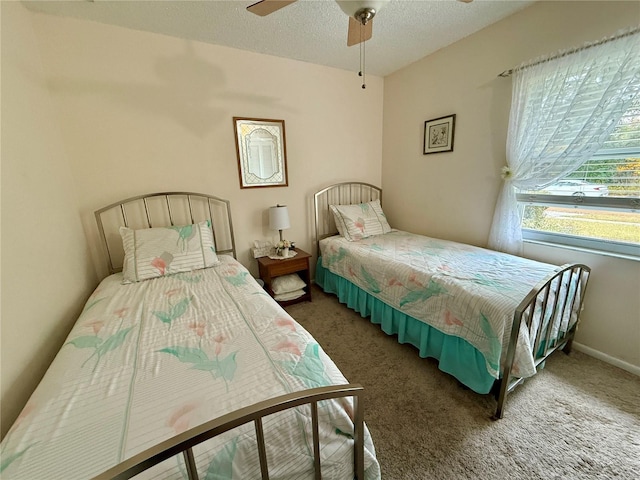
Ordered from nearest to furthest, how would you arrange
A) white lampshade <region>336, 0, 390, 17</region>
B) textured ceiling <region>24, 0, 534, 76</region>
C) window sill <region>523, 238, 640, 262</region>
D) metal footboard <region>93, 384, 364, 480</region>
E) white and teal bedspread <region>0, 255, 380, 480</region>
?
1. metal footboard <region>93, 384, 364, 480</region>
2. white and teal bedspread <region>0, 255, 380, 480</region>
3. white lampshade <region>336, 0, 390, 17</region>
4. window sill <region>523, 238, 640, 262</region>
5. textured ceiling <region>24, 0, 534, 76</region>

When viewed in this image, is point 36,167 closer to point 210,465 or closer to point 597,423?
point 210,465

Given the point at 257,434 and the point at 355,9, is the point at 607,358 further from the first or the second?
the point at 355,9

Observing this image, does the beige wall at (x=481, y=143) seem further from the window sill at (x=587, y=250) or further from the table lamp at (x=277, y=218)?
the table lamp at (x=277, y=218)

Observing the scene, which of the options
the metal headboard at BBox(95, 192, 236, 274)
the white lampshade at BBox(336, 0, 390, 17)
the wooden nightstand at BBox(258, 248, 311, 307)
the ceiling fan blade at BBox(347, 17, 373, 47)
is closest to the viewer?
the white lampshade at BBox(336, 0, 390, 17)

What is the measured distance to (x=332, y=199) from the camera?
322 centimetres

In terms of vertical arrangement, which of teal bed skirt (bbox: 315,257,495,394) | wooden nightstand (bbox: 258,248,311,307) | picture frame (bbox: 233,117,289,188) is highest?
picture frame (bbox: 233,117,289,188)

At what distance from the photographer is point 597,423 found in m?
1.40

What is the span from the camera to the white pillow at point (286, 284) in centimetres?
270

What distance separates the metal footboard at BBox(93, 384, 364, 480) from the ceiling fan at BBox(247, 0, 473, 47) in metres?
1.49

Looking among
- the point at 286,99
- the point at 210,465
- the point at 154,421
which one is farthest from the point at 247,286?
the point at 286,99

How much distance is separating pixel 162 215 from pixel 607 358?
367cm

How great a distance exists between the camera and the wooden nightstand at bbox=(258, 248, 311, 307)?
257cm

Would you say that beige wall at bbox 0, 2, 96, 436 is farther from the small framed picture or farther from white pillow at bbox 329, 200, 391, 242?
the small framed picture

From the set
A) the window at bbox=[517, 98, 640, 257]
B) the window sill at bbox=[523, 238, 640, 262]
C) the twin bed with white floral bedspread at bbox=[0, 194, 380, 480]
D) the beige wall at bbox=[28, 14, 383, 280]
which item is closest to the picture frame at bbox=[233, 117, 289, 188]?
the beige wall at bbox=[28, 14, 383, 280]
